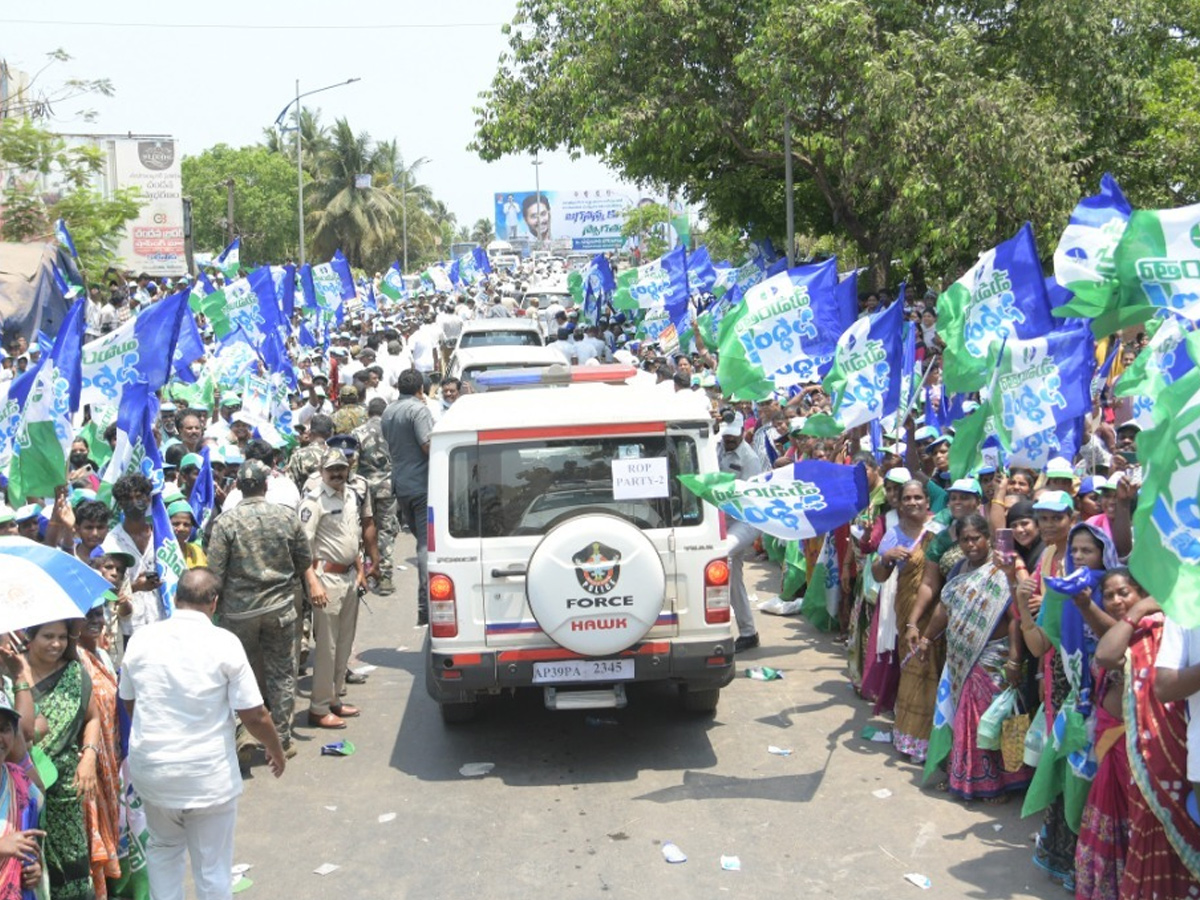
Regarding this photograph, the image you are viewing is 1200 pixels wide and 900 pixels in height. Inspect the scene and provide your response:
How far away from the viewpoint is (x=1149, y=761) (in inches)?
204

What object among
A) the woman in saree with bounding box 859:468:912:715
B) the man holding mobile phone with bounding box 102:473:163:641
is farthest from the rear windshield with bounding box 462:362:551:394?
the man holding mobile phone with bounding box 102:473:163:641

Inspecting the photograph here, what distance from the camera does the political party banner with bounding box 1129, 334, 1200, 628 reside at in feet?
14.3

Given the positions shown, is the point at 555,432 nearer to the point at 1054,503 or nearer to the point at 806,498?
the point at 806,498

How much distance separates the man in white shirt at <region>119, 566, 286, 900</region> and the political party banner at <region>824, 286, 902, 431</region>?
5067 mm

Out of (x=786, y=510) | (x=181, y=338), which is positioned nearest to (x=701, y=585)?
(x=786, y=510)

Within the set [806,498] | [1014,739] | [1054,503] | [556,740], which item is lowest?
[556,740]

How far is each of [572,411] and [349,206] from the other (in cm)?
6137

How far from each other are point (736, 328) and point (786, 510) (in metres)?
3.00

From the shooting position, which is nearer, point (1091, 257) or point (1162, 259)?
point (1162, 259)

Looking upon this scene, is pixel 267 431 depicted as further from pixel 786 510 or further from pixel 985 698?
pixel 985 698

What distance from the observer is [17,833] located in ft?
14.3

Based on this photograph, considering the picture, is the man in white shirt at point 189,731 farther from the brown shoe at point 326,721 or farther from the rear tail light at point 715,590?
the brown shoe at point 326,721

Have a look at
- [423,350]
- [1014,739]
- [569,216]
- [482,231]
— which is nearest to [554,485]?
[1014,739]

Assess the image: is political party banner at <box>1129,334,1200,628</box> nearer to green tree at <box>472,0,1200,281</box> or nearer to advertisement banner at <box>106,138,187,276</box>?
green tree at <box>472,0,1200,281</box>
